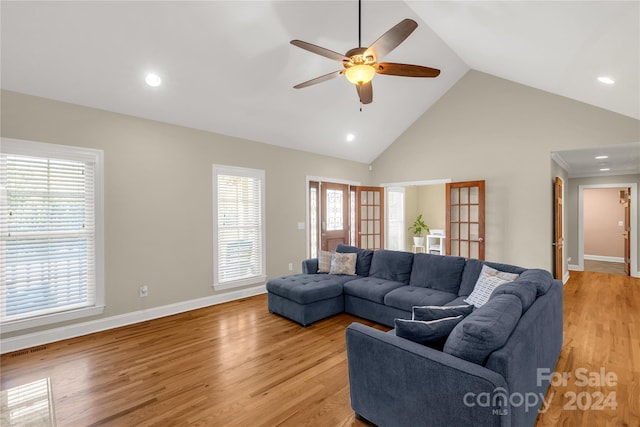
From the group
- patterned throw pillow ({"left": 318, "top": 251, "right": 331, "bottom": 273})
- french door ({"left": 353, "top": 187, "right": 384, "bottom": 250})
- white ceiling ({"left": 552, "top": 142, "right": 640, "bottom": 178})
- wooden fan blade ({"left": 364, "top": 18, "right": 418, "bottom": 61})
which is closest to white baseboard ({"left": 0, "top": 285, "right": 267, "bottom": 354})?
patterned throw pillow ({"left": 318, "top": 251, "right": 331, "bottom": 273})

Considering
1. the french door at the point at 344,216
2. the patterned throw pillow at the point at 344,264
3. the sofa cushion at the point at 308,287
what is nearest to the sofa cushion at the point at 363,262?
the patterned throw pillow at the point at 344,264

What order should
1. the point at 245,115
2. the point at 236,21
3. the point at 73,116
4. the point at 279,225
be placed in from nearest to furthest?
the point at 236,21 → the point at 73,116 → the point at 245,115 → the point at 279,225

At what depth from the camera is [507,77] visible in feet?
16.0

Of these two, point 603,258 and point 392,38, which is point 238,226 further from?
point 603,258

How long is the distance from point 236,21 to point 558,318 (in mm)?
4225

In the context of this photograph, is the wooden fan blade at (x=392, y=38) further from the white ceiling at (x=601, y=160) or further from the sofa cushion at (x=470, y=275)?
the white ceiling at (x=601, y=160)

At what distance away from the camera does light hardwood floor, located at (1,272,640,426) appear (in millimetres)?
2045

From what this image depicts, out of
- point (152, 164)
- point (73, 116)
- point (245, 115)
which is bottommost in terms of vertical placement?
point (152, 164)

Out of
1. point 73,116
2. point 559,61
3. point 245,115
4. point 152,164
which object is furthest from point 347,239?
point 73,116

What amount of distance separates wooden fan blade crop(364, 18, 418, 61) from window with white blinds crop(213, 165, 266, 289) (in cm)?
304

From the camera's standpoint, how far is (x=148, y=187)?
12.7 ft

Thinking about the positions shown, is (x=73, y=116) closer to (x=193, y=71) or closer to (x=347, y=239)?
(x=193, y=71)

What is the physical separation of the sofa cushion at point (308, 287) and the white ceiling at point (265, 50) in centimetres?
253

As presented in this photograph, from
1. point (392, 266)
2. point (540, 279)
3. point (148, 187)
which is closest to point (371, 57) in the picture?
point (540, 279)
